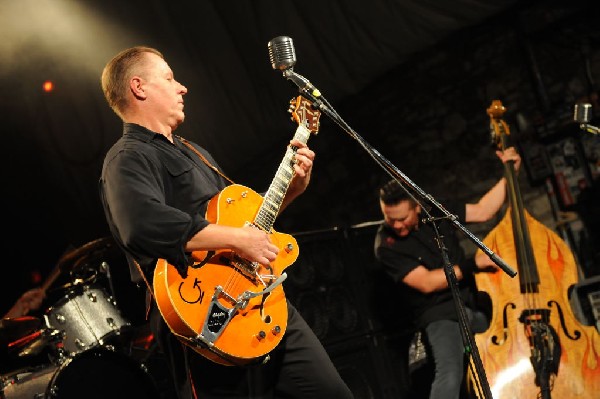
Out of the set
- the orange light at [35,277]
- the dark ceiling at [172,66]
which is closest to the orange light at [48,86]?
the dark ceiling at [172,66]

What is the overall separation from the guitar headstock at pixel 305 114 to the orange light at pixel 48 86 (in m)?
5.15

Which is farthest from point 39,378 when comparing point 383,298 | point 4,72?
point 4,72

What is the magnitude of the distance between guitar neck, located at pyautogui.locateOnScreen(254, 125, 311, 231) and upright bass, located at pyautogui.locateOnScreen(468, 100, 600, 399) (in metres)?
1.74

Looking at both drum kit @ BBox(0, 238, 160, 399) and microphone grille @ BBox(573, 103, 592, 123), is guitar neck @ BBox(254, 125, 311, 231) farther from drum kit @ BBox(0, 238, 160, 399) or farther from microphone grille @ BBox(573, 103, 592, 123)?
drum kit @ BBox(0, 238, 160, 399)

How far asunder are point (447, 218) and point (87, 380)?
2639 mm

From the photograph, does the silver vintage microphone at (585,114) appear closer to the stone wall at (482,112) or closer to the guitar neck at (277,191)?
the guitar neck at (277,191)

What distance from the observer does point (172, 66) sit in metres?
7.43

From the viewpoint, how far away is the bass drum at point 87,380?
4.06 metres

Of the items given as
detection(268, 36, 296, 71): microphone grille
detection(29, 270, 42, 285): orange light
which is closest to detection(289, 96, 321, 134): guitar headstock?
detection(268, 36, 296, 71): microphone grille

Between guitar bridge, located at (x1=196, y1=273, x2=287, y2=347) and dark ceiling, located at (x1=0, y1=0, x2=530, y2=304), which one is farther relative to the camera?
dark ceiling, located at (x1=0, y1=0, x2=530, y2=304)

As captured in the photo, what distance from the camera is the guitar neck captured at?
109 inches

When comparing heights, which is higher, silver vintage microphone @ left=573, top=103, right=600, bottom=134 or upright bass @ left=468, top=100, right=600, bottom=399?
silver vintage microphone @ left=573, top=103, right=600, bottom=134

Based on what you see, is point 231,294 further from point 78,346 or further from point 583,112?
point 583,112

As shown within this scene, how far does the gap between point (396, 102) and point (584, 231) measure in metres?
2.62
